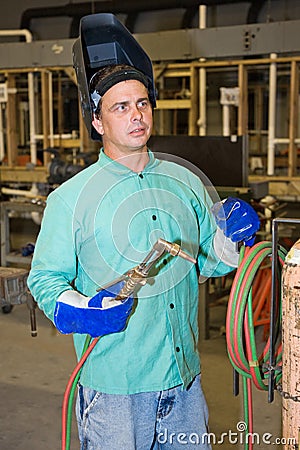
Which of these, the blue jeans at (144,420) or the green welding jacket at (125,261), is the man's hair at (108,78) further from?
the blue jeans at (144,420)

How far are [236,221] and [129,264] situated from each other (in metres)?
0.28

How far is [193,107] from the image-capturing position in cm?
489

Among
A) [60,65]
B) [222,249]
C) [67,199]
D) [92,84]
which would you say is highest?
[60,65]

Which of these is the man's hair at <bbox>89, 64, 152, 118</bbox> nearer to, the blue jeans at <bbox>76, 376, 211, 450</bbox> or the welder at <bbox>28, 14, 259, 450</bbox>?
the welder at <bbox>28, 14, 259, 450</bbox>

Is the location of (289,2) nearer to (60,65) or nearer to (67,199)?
(60,65)

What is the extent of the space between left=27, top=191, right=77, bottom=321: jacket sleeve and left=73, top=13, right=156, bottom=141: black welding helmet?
0.26 metres

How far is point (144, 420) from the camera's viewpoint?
4.21 ft

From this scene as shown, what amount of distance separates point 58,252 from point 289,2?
484cm

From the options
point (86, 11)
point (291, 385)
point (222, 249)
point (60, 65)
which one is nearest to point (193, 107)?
point (60, 65)

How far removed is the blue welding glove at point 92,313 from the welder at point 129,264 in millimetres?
52

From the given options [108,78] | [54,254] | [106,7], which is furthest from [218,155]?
[106,7]

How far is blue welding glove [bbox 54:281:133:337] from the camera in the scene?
1.13 meters

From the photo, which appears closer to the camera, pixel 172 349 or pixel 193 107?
pixel 172 349

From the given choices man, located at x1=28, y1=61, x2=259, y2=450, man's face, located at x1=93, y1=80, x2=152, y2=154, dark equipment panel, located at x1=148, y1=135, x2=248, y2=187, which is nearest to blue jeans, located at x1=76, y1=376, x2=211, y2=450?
man, located at x1=28, y1=61, x2=259, y2=450
